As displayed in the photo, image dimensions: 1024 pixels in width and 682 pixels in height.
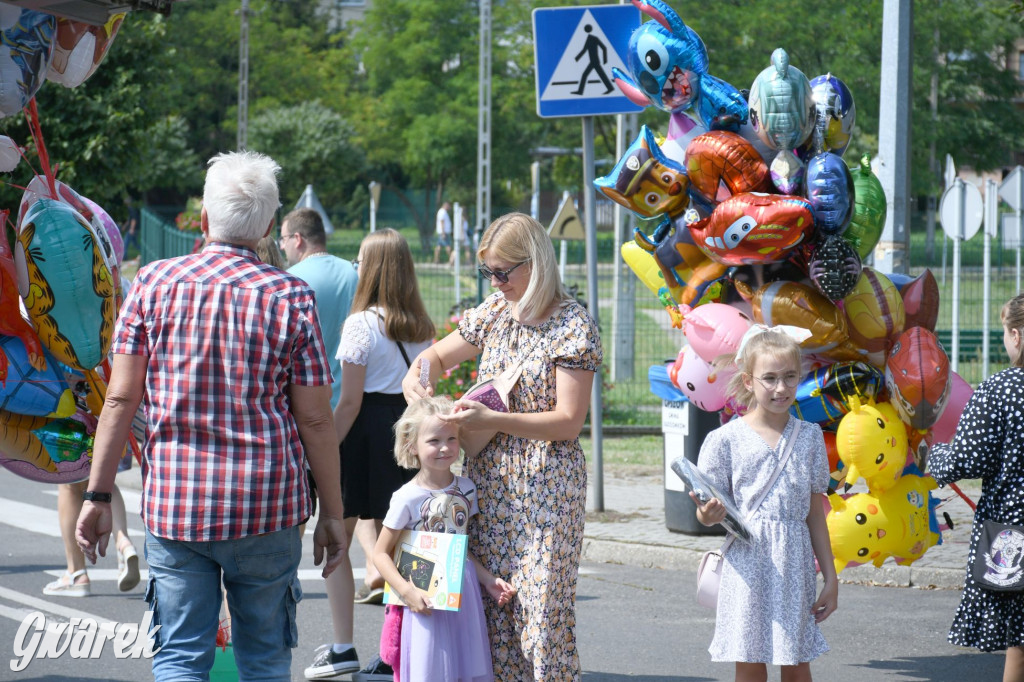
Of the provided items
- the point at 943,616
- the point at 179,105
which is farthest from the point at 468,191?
the point at 943,616

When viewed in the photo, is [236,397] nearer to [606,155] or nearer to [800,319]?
[800,319]

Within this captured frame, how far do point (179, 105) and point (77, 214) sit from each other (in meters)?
44.6

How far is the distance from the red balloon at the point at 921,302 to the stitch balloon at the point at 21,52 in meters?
3.97

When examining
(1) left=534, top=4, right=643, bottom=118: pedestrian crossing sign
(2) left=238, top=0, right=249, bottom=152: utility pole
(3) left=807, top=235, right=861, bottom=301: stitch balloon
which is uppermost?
(2) left=238, top=0, right=249, bottom=152: utility pole

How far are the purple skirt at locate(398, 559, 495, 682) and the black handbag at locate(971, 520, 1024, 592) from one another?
1.89 meters

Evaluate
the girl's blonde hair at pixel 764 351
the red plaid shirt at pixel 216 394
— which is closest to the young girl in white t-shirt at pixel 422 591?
the red plaid shirt at pixel 216 394

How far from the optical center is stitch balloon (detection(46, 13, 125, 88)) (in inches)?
186

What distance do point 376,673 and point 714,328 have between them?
7.15 ft

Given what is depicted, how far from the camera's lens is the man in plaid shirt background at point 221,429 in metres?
3.54

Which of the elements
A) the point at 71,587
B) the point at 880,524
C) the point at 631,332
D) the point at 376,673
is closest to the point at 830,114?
the point at 880,524

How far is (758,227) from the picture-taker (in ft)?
18.3

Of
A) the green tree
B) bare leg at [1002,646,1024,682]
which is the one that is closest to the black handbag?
bare leg at [1002,646,1024,682]

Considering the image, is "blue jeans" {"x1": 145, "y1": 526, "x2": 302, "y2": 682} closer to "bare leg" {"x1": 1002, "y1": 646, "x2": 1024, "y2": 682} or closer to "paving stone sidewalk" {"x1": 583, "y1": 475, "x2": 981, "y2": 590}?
"bare leg" {"x1": 1002, "y1": 646, "x2": 1024, "y2": 682}

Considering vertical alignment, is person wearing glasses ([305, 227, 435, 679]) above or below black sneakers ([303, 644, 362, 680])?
above
